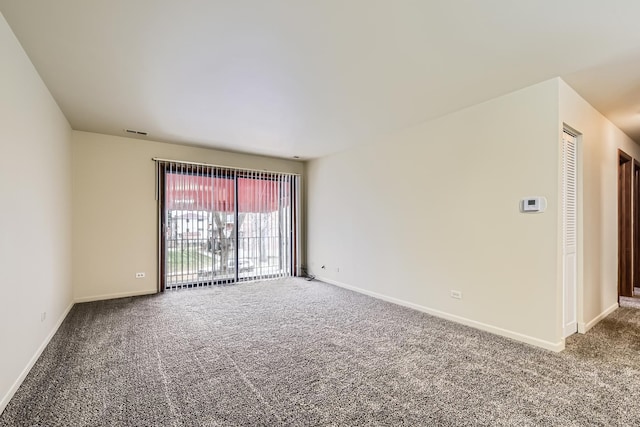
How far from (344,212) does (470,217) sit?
2.51 m

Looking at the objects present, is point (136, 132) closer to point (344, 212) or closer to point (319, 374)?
point (344, 212)

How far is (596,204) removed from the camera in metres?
3.66

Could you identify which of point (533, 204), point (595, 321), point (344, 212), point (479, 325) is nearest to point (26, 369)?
point (479, 325)

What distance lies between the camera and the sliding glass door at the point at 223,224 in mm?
5418

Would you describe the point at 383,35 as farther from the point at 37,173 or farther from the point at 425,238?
the point at 37,173

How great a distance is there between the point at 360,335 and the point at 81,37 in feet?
12.0

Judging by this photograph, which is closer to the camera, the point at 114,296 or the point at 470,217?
the point at 470,217

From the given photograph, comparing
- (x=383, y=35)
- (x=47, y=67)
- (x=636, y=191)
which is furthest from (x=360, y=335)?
(x=636, y=191)

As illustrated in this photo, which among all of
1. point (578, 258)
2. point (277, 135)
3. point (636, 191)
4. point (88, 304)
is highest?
point (277, 135)

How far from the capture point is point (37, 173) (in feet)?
9.51

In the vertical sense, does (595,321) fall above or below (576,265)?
below

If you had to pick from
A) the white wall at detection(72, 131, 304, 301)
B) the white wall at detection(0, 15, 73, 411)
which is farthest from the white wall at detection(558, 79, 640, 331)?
the white wall at detection(72, 131, 304, 301)

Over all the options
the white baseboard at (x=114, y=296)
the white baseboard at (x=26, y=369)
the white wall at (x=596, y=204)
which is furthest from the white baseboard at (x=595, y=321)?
the white baseboard at (x=114, y=296)

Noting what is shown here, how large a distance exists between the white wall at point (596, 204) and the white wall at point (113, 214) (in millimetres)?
5879
